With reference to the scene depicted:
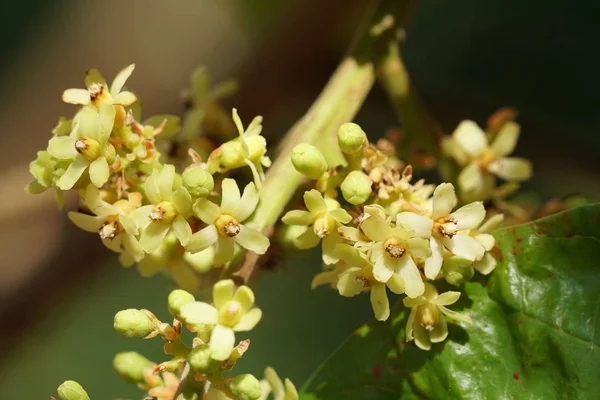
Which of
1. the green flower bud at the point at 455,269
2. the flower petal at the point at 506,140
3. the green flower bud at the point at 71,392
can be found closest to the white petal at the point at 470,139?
the flower petal at the point at 506,140

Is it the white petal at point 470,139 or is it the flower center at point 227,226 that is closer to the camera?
the flower center at point 227,226

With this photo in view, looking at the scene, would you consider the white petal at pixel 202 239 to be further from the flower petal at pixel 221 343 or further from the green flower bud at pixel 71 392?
the green flower bud at pixel 71 392

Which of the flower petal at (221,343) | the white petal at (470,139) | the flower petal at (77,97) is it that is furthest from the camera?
the white petal at (470,139)

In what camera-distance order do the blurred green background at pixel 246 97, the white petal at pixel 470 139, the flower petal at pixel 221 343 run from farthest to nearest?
the blurred green background at pixel 246 97 → the white petal at pixel 470 139 → the flower petal at pixel 221 343

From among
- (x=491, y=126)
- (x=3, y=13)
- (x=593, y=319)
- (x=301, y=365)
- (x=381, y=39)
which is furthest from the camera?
(x=3, y=13)

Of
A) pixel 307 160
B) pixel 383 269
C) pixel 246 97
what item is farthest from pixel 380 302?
pixel 246 97

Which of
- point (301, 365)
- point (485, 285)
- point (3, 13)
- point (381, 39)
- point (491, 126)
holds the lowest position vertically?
point (301, 365)

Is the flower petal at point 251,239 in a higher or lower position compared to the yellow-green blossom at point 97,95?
lower

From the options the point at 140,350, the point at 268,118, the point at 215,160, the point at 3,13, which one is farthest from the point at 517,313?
the point at 3,13

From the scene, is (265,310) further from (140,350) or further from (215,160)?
(215,160)
